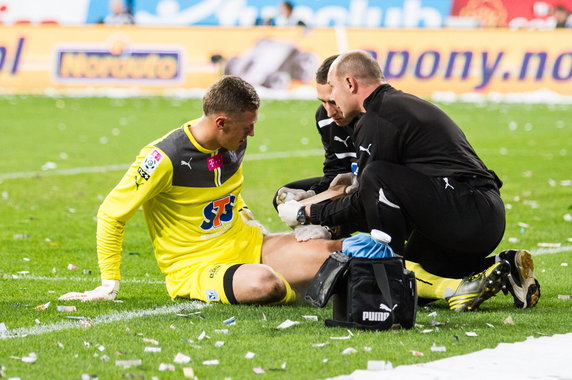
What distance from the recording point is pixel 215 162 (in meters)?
6.14

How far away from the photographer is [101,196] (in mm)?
10969

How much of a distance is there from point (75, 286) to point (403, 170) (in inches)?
85.4

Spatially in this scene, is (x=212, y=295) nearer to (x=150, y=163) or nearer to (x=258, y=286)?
(x=258, y=286)

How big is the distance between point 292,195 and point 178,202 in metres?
0.82

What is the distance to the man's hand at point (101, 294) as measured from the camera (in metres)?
5.98

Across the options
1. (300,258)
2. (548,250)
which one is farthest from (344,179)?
(548,250)

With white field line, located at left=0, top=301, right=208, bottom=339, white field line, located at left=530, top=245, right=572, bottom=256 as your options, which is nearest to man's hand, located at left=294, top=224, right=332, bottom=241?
white field line, located at left=0, top=301, right=208, bottom=339

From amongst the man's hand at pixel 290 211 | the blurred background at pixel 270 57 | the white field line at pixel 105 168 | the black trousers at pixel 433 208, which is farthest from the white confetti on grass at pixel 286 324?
the blurred background at pixel 270 57

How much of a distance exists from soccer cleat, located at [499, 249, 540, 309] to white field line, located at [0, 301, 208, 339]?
64.0 inches

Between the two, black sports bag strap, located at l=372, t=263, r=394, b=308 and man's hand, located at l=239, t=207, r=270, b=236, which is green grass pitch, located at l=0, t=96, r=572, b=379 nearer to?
black sports bag strap, located at l=372, t=263, r=394, b=308

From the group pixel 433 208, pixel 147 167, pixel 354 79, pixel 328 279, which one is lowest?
pixel 328 279

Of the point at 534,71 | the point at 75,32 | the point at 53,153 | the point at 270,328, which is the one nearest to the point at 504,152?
the point at 53,153

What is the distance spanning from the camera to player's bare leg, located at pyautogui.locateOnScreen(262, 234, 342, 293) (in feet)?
20.1

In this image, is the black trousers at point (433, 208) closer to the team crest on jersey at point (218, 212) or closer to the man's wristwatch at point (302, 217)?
the man's wristwatch at point (302, 217)
